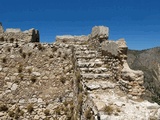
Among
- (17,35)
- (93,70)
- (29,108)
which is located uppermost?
(17,35)

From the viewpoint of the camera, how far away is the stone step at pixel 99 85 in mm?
8156

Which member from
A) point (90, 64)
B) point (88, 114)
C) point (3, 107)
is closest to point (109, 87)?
point (88, 114)

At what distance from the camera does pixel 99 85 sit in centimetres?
836

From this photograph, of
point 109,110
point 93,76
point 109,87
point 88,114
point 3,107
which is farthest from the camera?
point 3,107

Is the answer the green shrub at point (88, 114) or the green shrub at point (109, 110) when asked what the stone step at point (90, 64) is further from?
the green shrub at point (109, 110)

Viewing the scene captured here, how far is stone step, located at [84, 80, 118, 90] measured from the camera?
26.8ft

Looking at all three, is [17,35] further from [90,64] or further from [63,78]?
[90,64]

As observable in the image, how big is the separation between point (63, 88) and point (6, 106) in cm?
268

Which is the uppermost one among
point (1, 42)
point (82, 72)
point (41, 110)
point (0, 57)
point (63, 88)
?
point (1, 42)

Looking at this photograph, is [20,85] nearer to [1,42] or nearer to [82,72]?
[1,42]

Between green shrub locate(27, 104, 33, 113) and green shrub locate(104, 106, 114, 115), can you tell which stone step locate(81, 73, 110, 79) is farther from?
green shrub locate(27, 104, 33, 113)

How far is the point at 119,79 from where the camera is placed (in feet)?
29.3

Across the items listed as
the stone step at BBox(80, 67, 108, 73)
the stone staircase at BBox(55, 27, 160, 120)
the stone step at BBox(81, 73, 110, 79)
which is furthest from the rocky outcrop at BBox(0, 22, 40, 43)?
the stone step at BBox(81, 73, 110, 79)

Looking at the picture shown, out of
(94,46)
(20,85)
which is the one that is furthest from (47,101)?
(94,46)
